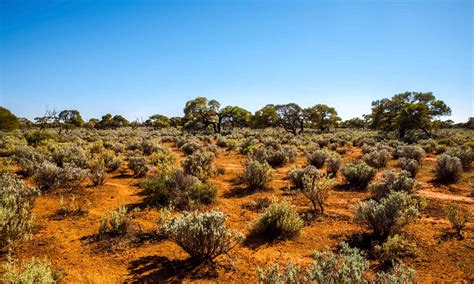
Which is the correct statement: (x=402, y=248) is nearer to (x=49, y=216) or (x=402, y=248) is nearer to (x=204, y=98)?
(x=49, y=216)

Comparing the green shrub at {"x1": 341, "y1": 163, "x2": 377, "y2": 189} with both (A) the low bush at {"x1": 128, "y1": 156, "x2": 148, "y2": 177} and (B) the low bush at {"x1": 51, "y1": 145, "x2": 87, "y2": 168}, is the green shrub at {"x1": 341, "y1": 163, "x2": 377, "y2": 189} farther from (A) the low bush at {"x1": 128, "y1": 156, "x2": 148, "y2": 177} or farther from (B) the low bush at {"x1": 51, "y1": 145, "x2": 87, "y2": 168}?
(B) the low bush at {"x1": 51, "y1": 145, "x2": 87, "y2": 168}

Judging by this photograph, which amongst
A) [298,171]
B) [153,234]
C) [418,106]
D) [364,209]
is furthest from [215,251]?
[418,106]

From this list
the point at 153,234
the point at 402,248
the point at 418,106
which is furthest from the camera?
the point at 418,106

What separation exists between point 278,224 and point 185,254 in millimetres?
2401

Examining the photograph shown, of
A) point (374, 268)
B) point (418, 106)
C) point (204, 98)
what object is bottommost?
point (374, 268)

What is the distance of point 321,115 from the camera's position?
47750mm

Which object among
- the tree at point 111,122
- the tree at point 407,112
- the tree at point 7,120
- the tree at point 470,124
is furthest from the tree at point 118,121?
the tree at point 470,124

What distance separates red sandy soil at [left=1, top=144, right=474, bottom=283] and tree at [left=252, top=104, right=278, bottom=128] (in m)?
36.1

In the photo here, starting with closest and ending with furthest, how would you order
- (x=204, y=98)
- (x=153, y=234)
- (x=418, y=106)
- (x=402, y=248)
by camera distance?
(x=402, y=248)
(x=153, y=234)
(x=418, y=106)
(x=204, y=98)

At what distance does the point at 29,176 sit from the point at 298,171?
12.1 meters

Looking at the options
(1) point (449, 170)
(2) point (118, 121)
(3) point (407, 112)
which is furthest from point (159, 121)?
(1) point (449, 170)

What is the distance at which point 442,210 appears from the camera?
8555mm

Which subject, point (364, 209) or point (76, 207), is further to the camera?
point (76, 207)

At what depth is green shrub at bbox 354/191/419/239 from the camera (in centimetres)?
629
